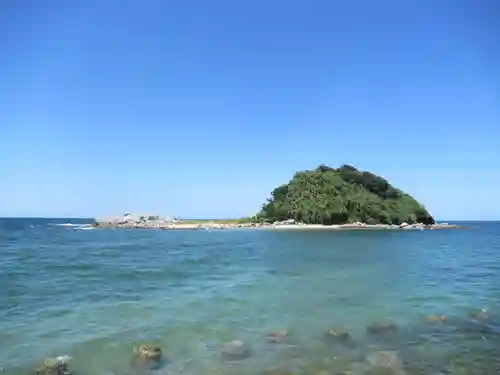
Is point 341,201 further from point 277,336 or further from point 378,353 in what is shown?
point 378,353

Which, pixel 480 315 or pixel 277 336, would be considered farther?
pixel 480 315

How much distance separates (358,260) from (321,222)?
258 feet

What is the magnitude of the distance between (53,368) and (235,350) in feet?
14.3

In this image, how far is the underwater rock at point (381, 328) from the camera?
14.1m

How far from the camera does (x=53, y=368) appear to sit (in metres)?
10.5

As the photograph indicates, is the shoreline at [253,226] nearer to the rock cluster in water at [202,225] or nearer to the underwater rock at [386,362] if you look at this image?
the rock cluster in water at [202,225]

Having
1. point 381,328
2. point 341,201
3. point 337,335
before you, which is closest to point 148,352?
point 337,335

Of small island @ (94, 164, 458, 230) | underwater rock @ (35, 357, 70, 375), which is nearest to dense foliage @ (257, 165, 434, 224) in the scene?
small island @ (94, 164, 458, 230)

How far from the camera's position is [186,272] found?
2998 centimetres

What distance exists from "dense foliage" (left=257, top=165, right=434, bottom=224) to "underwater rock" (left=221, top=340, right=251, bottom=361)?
104098mm

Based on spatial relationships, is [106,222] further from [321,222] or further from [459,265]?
[459,265]

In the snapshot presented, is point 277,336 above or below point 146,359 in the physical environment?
above

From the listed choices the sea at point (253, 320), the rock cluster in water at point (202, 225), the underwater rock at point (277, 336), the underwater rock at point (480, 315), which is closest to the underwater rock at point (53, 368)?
the sea at point (253, 320)

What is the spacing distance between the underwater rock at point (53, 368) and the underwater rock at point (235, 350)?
3741mm
